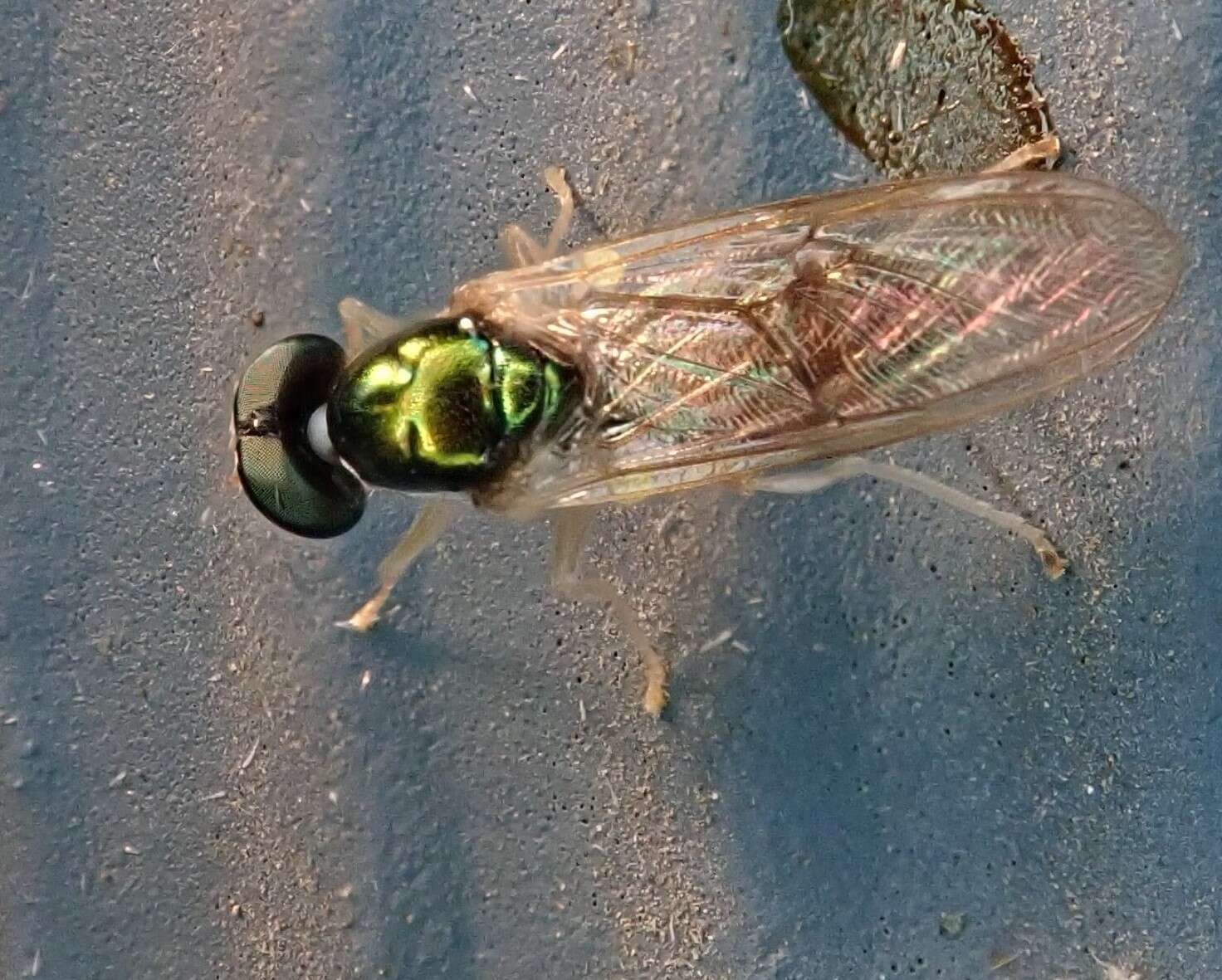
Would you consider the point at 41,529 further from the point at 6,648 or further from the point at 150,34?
the point at 150,34

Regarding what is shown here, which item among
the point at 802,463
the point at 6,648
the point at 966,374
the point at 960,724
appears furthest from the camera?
→ the point at 6,648

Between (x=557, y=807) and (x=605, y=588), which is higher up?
(x=605, y=588)

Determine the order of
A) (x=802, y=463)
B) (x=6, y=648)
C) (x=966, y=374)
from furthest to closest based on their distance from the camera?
1. (x=6, y=648)
2. (x=802, y=463)
3. (x=966, y=374)

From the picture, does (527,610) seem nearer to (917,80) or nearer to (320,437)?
(320,437)

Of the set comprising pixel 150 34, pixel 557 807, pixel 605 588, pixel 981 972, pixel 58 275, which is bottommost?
pixel 981 972

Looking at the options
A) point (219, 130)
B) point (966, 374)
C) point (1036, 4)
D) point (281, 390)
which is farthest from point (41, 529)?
point (1036, 4)

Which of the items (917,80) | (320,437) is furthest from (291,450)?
(917,80)

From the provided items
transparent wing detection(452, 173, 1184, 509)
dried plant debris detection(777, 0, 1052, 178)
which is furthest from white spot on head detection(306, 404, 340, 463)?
dried plant debris detection(777, 0, 1052, 178)
